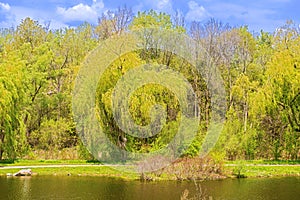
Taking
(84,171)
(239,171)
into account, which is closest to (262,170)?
(239,171)

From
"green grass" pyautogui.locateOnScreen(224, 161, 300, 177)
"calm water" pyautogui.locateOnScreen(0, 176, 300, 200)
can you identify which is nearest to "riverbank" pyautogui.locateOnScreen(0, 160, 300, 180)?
"green grass" pyautogui.locateOnScreen(224, 161, 300, 177)

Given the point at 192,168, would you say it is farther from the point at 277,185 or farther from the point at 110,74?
the point at 110,74

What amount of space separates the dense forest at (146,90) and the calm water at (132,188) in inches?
136

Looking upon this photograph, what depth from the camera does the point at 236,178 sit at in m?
18.5

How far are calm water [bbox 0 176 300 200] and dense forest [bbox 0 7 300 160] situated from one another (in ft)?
11.3

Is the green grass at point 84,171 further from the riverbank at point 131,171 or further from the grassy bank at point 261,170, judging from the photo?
the grassy bank at point 261,170

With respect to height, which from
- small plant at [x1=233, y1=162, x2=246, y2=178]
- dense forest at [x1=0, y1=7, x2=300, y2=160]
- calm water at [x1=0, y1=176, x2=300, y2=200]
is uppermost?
dense forest at [x1=0, y1=7, x2=300, y2=160]

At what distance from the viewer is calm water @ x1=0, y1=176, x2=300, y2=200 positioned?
13609mm

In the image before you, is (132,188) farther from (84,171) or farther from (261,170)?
(261,170)

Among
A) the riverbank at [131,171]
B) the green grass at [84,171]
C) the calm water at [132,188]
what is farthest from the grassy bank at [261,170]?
the green grass at [84,171]

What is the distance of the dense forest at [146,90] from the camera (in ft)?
75.6

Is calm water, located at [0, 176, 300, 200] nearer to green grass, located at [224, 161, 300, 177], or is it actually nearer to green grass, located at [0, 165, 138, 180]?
green grass, located at [0, 165, 138, 180]

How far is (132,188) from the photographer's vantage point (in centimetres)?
1528

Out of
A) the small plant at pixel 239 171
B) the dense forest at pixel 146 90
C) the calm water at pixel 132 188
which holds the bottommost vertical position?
the calm water at pixel 132 188
